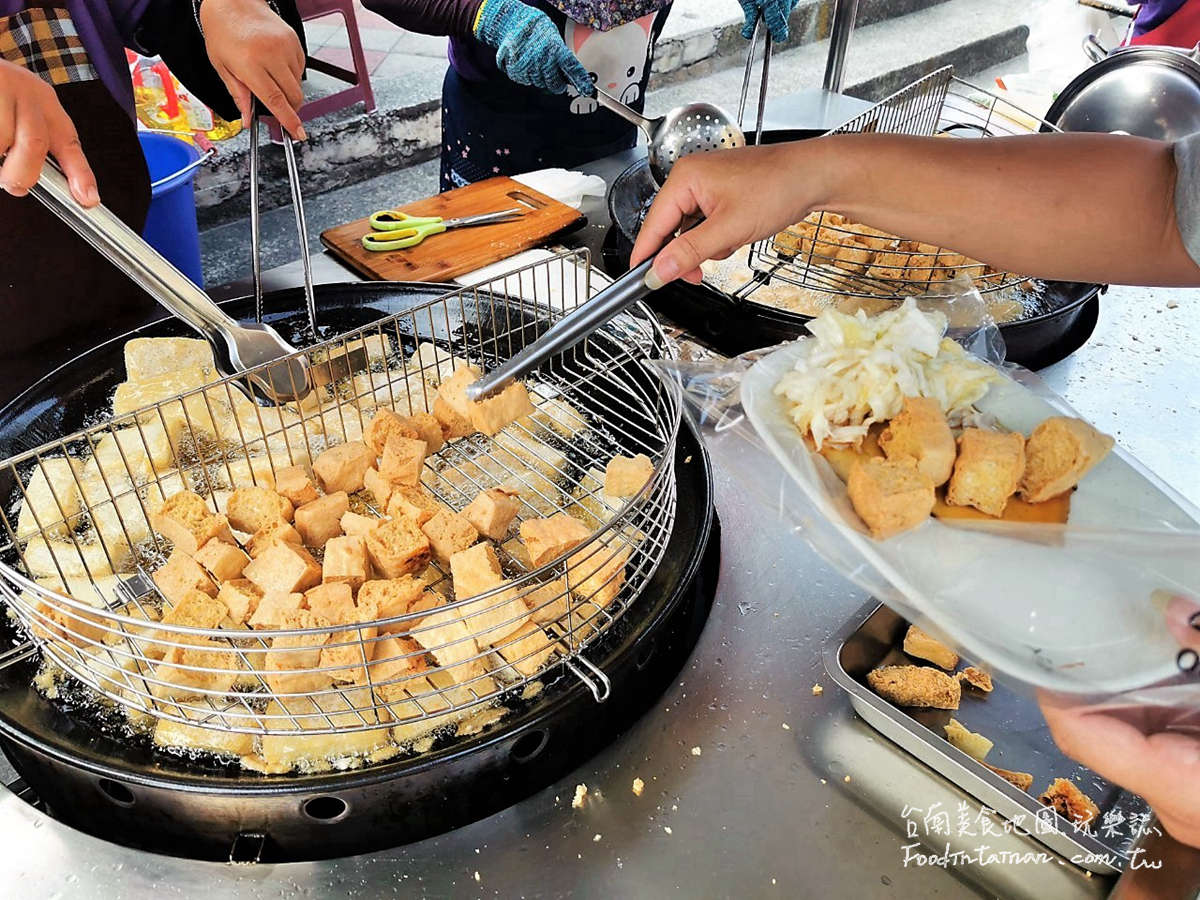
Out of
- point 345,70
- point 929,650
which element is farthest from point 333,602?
point 345,70

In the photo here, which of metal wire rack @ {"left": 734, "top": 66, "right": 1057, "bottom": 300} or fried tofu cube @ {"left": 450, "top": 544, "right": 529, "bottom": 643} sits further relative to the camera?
metal wire rack @ {"left": 734, "top": 66, "right": 1057, "bottom": 300}

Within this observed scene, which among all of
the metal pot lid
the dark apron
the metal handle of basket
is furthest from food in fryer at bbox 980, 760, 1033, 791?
the dark apron

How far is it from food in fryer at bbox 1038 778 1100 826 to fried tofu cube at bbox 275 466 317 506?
1129mm

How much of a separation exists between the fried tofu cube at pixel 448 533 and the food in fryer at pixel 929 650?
2.19 ft

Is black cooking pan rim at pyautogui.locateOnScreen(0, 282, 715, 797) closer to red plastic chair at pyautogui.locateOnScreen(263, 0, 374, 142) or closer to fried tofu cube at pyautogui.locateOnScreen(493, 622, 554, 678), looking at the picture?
fried tofu cube at pyautogui.locateOnScreen(493, 622, 554, 678)

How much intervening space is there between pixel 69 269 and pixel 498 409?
119cm

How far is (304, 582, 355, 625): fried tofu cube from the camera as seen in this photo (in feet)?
3.85

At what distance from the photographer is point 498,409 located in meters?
1.48

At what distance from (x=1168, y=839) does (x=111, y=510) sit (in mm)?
1559

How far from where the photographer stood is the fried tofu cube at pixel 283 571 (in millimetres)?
1230

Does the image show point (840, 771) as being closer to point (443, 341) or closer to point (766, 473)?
point (766, 473)

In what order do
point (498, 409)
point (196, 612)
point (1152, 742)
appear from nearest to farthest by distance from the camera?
point (1152, 742), point (196, 612), point (498, 409)

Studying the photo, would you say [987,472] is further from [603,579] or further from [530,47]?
[530,47]

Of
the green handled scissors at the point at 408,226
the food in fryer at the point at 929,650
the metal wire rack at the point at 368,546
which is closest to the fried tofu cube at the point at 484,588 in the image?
the metal wire rack at the point at 368,546
